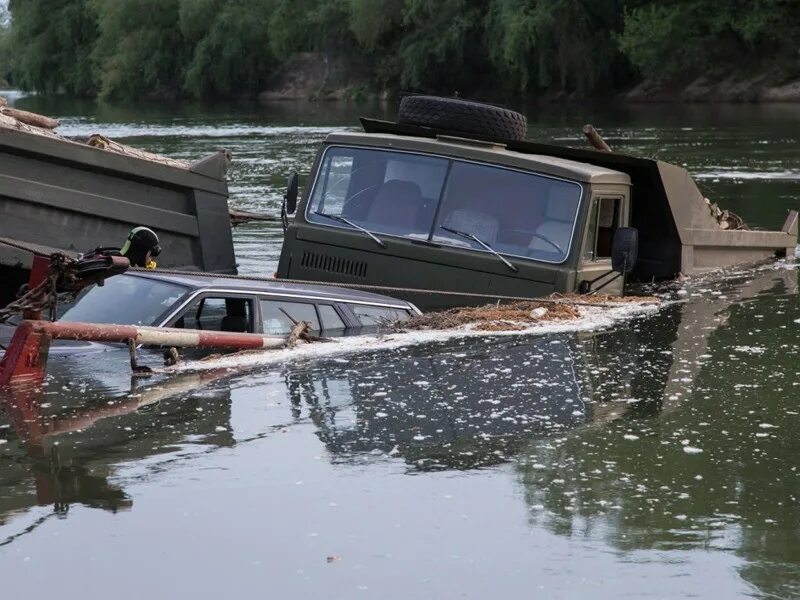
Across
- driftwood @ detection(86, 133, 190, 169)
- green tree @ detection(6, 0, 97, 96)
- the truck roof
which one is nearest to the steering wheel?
the truck roof

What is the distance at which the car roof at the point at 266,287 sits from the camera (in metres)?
10.6

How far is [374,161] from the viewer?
1324 cm

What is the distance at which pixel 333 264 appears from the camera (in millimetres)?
13156

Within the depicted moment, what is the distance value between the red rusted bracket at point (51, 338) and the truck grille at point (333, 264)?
306 centimetres

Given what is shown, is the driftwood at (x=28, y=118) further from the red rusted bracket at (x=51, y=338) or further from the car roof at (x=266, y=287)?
the red rusted bracket at (x=51, y=338)

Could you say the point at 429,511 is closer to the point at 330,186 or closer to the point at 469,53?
the point at 330,186

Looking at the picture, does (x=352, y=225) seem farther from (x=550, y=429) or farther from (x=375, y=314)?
(x=550, y=429)

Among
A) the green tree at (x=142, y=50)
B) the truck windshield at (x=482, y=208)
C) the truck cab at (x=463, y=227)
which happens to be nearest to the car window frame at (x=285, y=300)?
the truck cab at (x=463, y=227)

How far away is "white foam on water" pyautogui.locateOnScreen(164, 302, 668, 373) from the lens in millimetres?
10688

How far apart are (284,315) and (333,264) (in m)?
2.11

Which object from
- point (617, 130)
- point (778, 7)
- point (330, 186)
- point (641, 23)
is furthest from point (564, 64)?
point (330, 186)

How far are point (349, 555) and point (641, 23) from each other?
58819 mm

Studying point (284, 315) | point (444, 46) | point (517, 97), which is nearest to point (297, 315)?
point (284, 315)

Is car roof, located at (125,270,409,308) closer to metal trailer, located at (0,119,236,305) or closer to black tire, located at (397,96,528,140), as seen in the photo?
metal trailer, located at (0,119,236,305)
